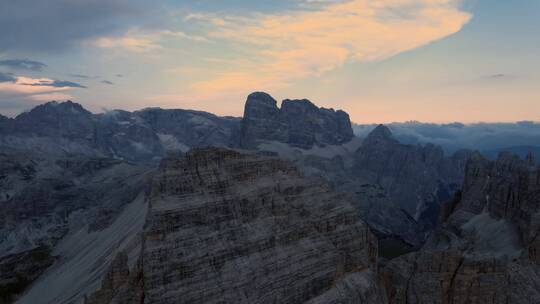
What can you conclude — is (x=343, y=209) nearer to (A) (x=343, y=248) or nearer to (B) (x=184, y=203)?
(A) (x=343, y=248)

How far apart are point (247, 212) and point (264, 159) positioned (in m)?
10.6

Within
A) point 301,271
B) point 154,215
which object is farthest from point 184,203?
point 301,271

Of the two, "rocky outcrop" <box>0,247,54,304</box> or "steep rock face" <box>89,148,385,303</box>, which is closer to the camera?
"steep rock face" <box>89,148,385,303</box>

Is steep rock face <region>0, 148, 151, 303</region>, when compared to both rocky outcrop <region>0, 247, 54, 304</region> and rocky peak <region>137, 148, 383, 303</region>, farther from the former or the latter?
rocky peak <region>137, 148, 383, 303</region>

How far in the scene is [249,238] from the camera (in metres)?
50.3

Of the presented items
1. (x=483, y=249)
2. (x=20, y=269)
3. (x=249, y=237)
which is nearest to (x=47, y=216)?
(x=20, y=269)

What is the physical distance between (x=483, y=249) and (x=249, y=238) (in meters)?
66.4

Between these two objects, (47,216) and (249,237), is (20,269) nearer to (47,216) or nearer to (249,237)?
(47,216)

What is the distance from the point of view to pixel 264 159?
61188 mm

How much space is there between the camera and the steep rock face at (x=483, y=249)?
2130 inches

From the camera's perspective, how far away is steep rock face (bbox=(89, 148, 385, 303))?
144ft

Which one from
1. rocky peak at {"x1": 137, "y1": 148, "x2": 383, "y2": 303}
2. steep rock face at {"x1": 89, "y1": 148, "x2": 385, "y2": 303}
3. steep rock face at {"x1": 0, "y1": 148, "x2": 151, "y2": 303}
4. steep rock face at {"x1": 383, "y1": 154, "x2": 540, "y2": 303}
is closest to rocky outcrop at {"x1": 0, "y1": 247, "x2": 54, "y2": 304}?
steep rock face at {"x1": 0, "y1": 148, "x2": 151, "y2": 303}

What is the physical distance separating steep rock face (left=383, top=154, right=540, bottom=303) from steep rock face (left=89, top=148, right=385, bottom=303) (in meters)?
5.75

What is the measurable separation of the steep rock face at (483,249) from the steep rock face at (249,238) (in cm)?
575
